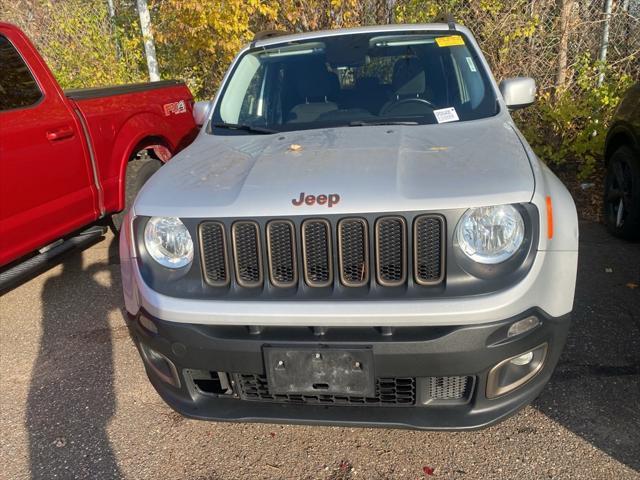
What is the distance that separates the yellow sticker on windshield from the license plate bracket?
2.29 metres

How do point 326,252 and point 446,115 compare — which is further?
point 446,115

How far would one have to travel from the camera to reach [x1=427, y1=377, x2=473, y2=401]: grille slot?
2.17 m

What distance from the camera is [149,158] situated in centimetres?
528

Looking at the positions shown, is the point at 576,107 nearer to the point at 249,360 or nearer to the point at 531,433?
the point at 531,433

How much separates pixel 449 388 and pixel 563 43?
570cm

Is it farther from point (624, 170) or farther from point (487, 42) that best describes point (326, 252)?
point (487, 42)

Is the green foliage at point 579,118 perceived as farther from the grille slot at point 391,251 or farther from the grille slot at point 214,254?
the grille slot at point 214,254

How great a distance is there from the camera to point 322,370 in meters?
2.13

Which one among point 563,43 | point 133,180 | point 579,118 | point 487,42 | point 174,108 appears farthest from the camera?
point 487,42

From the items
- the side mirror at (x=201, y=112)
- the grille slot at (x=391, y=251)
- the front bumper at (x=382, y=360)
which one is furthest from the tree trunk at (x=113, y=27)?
the grille slot at (x=391, y=251)

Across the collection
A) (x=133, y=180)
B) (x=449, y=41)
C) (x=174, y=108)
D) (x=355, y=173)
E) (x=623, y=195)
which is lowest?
(x=623, y=195)

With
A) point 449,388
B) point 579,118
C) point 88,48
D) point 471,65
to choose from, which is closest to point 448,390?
point 449,388

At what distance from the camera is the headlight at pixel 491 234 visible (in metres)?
2.09

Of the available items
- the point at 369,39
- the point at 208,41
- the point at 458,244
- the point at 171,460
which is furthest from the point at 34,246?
the point at 208,41
